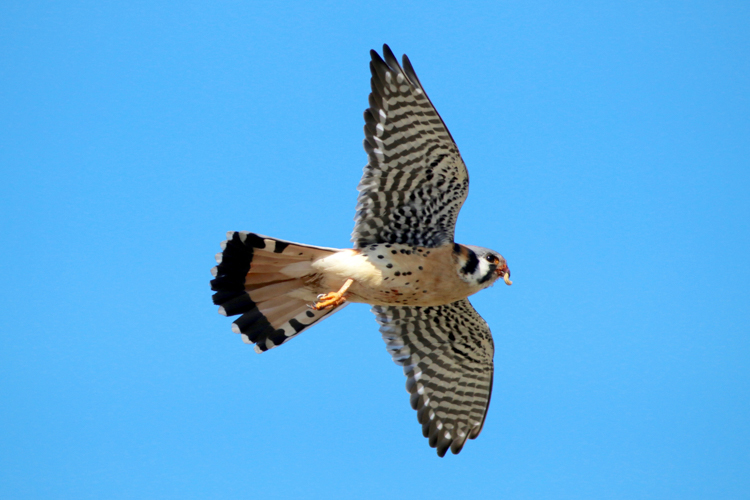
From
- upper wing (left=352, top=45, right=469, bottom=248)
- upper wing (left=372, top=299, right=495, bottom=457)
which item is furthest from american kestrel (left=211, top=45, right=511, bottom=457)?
upper wing (left=372, top=299, right=495, bottom=457)

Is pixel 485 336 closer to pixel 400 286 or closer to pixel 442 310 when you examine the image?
pixel 442 310

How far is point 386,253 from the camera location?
18.9 feet

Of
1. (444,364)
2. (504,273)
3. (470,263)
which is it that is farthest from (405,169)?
(444,364)

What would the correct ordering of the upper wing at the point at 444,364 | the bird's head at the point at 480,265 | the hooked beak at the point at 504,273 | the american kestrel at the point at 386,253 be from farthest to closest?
1. the upper wing at the point at 444,364
2. the hooked beak at the point at 504,273
3. the bird's head at the point at 480,265
4. the american kestrel at the point at 386,253

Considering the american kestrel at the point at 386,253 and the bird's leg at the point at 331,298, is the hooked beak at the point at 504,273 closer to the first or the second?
the american kestrel at the point at 386,253

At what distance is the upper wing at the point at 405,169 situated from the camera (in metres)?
5.22

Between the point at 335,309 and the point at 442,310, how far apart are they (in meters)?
1.05

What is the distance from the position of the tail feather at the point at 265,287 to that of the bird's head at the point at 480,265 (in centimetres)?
103

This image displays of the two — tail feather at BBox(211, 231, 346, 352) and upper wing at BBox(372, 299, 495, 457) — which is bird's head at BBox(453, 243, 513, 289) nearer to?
upper wing at BBox(372, 299, 495, 457)

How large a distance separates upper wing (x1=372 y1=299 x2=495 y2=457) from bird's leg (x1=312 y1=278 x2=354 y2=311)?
1.02 metres

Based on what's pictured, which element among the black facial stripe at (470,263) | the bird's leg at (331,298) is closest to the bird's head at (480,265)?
the black facial stripe at (470,263)

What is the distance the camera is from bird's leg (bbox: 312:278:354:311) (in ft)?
18.8

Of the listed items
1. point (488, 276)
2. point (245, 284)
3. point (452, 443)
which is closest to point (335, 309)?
point (245, 284)

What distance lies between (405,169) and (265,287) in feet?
5.02
